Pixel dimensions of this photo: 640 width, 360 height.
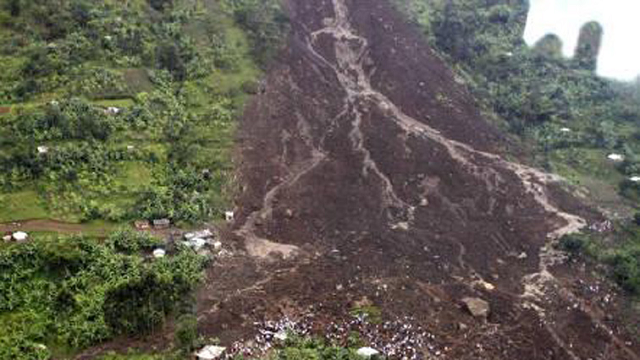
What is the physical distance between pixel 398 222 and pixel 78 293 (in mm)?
17272

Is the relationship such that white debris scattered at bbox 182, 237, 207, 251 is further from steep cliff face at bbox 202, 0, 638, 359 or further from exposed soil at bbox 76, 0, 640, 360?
steep cliff face at bbox 202, 0, 638, 359

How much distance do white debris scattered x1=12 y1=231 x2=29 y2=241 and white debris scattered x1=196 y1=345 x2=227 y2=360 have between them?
33.9 feet

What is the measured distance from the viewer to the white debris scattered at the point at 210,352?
2562cm

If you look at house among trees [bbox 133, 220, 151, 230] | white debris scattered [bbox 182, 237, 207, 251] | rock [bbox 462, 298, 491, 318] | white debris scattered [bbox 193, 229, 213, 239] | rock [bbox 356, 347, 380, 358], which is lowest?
rock [bbox 356, 347, 380, 358]

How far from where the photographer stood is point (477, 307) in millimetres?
30406

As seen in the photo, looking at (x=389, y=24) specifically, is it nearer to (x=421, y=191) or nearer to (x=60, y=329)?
(x=421, y=191)

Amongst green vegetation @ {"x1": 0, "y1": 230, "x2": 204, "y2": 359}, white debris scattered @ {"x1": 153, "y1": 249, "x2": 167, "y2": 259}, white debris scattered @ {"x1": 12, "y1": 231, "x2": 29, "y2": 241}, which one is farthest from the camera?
white debris scattered @ {"x1": 153, "y1": 249, "x2": 167, "y2": 259}

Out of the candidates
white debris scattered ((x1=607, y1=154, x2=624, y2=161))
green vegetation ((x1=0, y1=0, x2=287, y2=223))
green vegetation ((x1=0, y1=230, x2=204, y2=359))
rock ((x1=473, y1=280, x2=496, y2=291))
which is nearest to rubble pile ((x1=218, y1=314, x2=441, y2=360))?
green vegetation ((x1=0, y1=230, x2=204, y2=359))

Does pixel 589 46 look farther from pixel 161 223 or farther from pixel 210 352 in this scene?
pixel 210 352

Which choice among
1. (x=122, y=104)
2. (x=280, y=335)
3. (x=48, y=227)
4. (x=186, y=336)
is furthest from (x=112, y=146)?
(x=280, y=335)

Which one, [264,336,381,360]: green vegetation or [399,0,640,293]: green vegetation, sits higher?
[399,0,640,293]: green vegetation

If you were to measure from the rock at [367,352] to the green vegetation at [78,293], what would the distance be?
7.99 m

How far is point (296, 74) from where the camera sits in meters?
52.2

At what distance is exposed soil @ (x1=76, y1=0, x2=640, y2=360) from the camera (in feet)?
97.0
